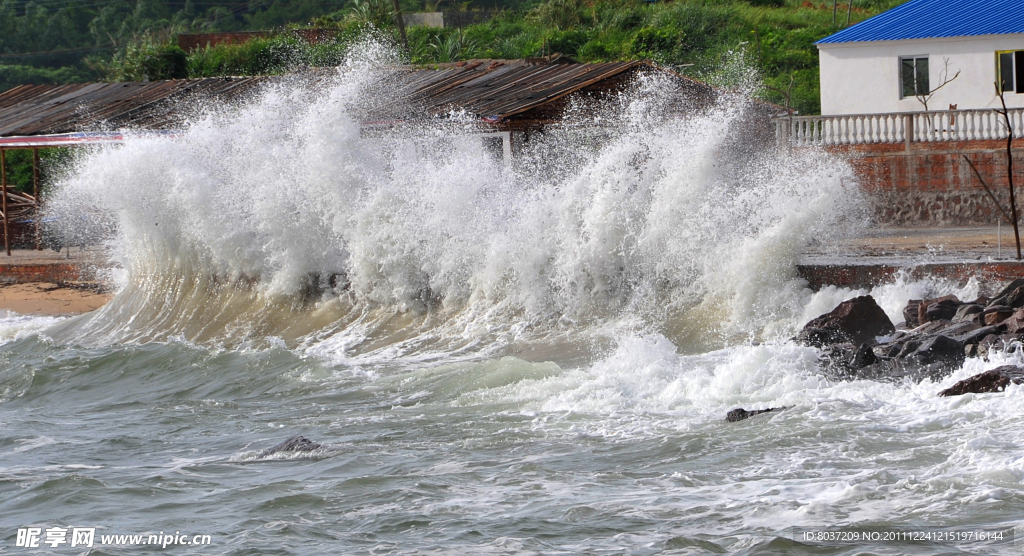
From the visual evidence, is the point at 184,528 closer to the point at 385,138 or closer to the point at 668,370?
the point at 668,370

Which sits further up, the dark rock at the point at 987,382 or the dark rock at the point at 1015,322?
the dark rock at the point at 1015,322

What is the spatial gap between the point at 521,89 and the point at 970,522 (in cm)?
1480

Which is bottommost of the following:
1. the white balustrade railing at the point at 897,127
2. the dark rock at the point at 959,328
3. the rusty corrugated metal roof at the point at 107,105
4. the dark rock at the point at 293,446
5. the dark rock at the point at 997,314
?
the dark rock at the point at 293,446

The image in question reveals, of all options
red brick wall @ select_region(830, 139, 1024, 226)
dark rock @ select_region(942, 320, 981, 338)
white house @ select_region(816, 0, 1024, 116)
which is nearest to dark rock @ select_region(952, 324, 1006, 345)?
dark rock @ select_region(942, 320, 981, 338)

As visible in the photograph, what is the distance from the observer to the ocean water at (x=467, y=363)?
22.7ft

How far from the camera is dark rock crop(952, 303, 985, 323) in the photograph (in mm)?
10773

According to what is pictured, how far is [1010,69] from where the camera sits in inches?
849

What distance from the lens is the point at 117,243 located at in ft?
57.3

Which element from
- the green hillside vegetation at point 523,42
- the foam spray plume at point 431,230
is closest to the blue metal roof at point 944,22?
the green hillside vegetation at point 523,42

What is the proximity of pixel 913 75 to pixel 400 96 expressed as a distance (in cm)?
978

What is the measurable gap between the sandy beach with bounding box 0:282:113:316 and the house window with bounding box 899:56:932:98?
584 inches

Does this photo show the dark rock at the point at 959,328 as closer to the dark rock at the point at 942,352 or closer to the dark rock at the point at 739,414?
the dark rock at the point at 942,352

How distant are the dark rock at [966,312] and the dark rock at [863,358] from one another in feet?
4.24

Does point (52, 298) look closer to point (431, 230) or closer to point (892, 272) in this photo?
point (431, 230)
